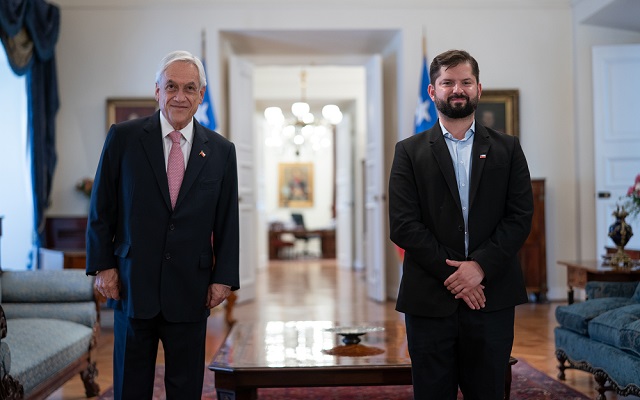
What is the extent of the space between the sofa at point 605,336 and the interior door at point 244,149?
4.14 meters

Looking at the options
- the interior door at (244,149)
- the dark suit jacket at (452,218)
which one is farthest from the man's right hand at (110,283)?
the interior door at (244,149)

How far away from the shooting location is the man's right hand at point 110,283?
2.05 metres

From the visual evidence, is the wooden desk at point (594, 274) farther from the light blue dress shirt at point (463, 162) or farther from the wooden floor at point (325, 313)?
the light blue dress shirt at point (463, 162)

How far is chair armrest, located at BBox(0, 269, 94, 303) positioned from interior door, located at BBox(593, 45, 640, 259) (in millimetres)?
5168

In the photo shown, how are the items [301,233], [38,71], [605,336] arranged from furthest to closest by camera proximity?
[301,233]
[38,71]
[605,336]

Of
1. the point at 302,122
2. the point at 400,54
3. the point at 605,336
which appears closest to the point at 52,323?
the point at 605,336

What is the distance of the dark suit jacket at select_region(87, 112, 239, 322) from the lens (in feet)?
6.66

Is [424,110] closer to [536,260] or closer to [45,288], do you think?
[536,260]

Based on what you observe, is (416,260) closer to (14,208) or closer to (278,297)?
(14,208)

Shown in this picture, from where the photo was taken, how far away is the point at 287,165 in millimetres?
17109

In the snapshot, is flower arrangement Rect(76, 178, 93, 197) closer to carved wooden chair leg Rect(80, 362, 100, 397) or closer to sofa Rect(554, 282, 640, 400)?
carved wooden chair leg Rect(80, 362, 100, 397)

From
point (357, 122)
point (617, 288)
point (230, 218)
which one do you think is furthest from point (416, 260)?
point (357, 122)

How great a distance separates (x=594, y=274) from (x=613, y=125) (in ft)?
10.4

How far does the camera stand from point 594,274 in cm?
441
